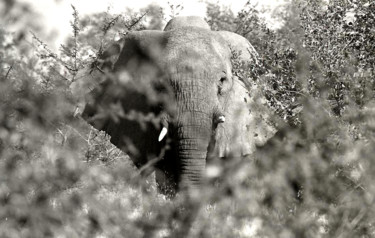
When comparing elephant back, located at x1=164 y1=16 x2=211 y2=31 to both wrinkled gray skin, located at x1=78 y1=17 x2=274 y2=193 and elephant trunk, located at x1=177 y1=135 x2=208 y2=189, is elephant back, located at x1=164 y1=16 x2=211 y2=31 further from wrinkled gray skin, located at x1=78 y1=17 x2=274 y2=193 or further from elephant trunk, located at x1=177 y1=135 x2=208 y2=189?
elephant trunk, located at x1=177 y1=135 x2=208 y2=189

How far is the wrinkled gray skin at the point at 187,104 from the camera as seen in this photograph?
691cm

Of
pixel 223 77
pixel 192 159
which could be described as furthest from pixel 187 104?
pixel 223 77

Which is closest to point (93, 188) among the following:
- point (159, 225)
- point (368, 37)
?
point (159, 225)

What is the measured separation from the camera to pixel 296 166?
3.44 meters

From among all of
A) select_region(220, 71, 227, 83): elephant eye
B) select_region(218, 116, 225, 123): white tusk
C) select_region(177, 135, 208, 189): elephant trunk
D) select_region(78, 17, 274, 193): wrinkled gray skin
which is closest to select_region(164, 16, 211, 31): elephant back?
select_region(78, 17, 274, 193): wrinkled gray skin

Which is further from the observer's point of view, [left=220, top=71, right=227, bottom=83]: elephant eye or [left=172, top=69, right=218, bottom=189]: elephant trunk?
[left=220, top=71, right=227, bottom=83]: elephant eye

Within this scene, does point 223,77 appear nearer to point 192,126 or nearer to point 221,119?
point 221,119

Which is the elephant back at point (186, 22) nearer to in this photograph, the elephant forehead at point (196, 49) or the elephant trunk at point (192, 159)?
the elephant forehead at point (196, 49)

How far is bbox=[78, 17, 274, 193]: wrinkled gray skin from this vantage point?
22.7ft

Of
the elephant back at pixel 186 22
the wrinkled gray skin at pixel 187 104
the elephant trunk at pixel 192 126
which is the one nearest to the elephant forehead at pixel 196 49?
the wrinkled gray skin at pixel 187 104

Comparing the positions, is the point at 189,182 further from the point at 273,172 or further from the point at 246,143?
the point at 273,172

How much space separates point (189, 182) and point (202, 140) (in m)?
0.53

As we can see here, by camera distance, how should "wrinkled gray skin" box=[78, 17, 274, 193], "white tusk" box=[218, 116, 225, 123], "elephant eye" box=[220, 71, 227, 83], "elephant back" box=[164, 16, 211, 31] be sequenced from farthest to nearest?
"elephant back" box=[164, 16, 211, 31]
"elephant eye" box=[220, 71, 227, 83]
"white tusk" box=[218, 116, 225, 123]
"wrinkled gray skin" box=[78, 17, 274, 193]

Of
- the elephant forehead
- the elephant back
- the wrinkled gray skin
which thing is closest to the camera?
the wrinkled gray skin
